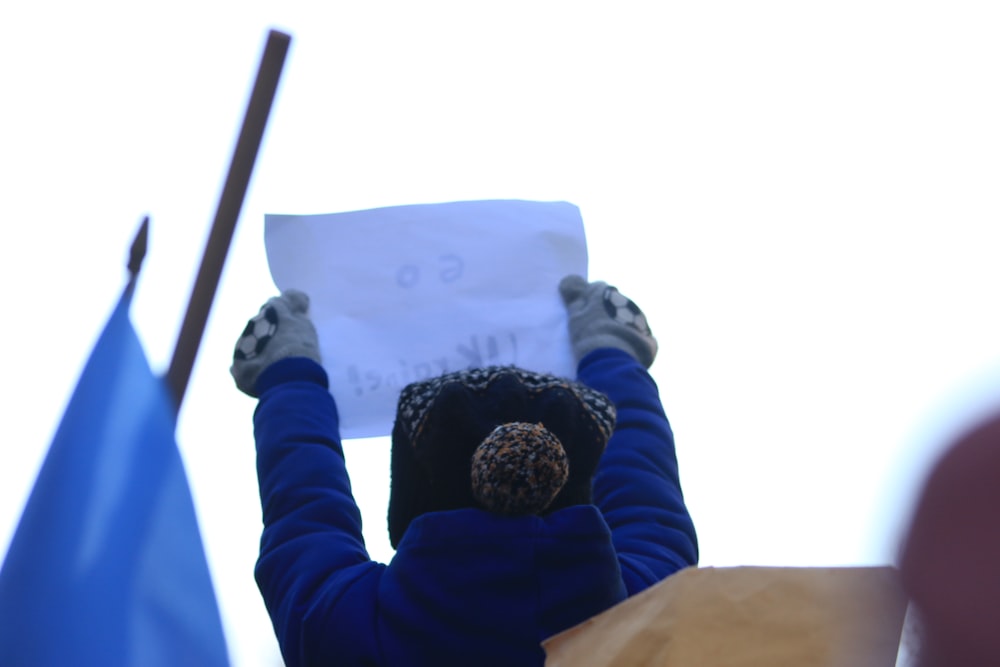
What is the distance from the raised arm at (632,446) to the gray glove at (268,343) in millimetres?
530

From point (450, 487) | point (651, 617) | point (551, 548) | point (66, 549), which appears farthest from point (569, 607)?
point (66, 549)

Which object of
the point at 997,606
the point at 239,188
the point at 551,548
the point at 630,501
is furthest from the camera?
the point at 239,188

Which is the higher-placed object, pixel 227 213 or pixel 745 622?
pixel 227 213

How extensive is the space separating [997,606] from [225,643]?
1486 millimetres

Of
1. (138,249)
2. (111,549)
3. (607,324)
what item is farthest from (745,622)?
(138,249)

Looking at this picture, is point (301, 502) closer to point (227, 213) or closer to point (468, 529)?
point (468, 529)

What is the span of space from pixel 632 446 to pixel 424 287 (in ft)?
2.24

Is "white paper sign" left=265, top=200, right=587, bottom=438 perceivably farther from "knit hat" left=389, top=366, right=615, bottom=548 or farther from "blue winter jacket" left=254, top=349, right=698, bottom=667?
"knit hat" left=389, top=366, right=615, bottom=548

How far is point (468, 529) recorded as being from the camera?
5.94 feet

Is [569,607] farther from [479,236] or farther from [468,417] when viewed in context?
[479,236]

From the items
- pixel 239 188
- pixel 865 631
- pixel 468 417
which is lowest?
pixel 865 631

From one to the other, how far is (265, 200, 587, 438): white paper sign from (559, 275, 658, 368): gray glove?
0.04 meters

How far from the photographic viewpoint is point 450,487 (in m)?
1.92

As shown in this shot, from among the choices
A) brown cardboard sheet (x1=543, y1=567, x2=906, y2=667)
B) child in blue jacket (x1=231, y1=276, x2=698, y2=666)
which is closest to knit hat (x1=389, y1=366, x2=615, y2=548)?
child in blue jacket (x1=231, y1=276, x2=698, y2=666)
